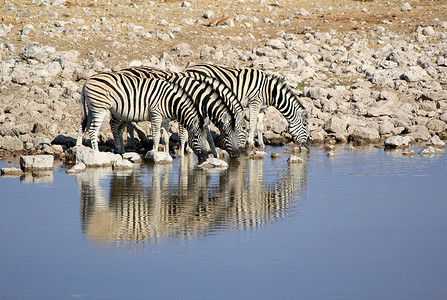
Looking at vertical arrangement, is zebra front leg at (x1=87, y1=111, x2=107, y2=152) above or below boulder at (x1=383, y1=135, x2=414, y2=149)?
above

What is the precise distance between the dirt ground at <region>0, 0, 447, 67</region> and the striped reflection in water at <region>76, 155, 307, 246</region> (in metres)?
9.84

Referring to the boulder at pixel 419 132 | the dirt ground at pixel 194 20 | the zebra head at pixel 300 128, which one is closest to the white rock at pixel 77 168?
the zebra head at pixel 300 128

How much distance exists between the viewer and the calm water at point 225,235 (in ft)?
22.5

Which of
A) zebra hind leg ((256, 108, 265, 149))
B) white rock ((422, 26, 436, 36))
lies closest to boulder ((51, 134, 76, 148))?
zebra hind leg ((256, 108, 265, 149))

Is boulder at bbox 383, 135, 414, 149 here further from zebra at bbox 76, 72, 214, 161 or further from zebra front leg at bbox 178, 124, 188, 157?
zebra front leg at bbox 178, 124, 188, 157

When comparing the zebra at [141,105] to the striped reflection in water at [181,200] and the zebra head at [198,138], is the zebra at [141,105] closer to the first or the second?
the zebra head at [198,138]

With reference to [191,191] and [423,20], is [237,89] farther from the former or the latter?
[423,20]

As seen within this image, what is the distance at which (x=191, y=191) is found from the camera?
Result: 11375 millimetres

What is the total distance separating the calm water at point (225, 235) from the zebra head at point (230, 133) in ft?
5.26

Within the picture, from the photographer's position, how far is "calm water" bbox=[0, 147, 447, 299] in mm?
6871

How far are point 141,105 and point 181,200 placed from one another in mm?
4712

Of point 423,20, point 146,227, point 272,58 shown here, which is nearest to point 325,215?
point 146,227

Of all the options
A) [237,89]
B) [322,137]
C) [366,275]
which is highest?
[237,89]

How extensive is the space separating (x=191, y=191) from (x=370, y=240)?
3.72 metres
